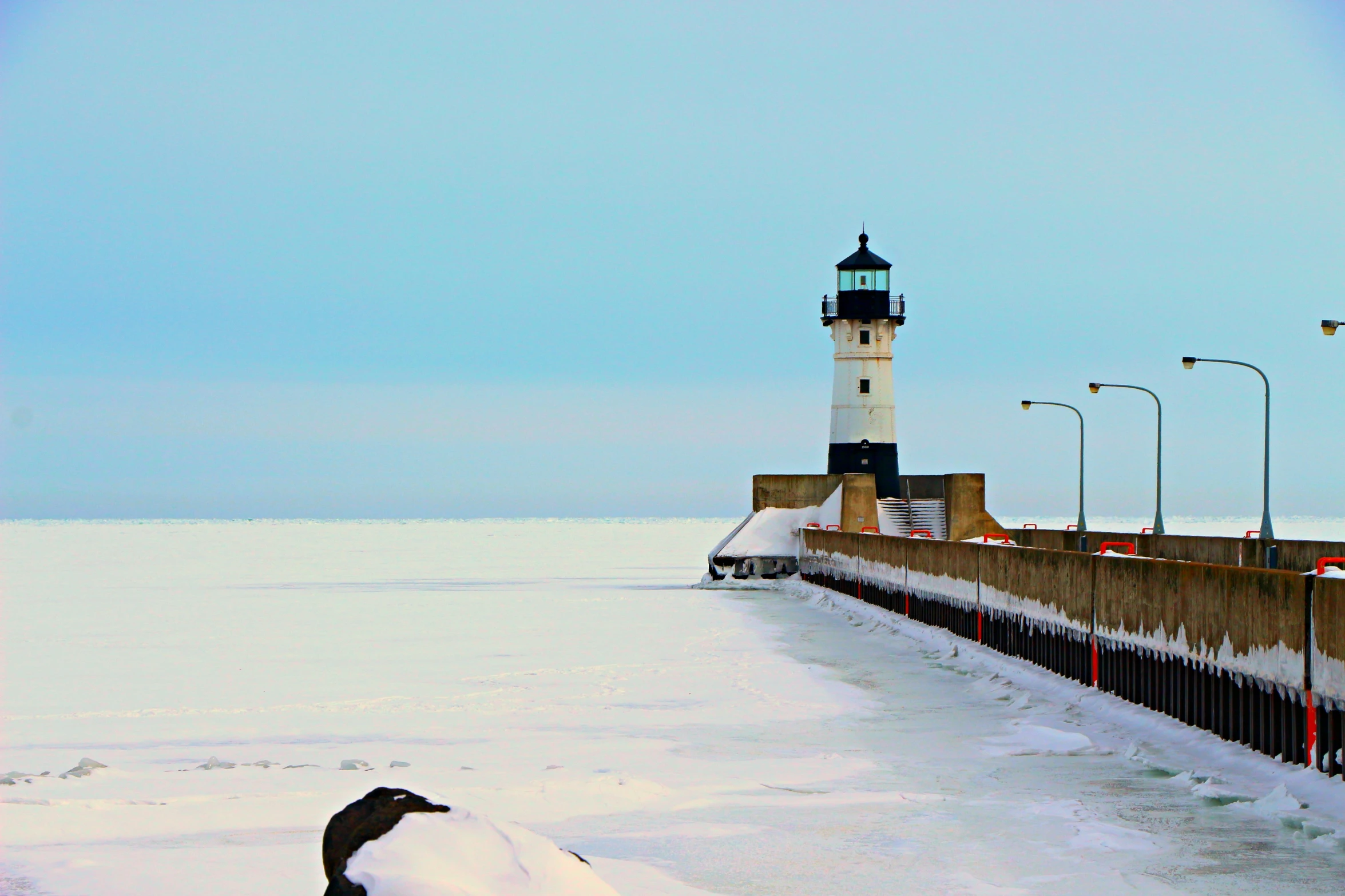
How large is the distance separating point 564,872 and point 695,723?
821cm

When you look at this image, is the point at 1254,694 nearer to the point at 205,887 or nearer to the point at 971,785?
the point at 971,785

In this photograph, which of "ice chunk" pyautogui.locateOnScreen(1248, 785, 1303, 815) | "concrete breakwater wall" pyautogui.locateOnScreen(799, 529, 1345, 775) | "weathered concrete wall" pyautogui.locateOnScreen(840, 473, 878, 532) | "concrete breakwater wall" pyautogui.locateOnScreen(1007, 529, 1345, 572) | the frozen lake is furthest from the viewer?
"weathered concrete wall" pyautogui.locateOnScreen(840, 473, 878, 532)

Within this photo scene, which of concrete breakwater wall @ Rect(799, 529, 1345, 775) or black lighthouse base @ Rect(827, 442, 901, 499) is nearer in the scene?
concrete breakwater wall @ Rect(799, 529, 1345, 775)

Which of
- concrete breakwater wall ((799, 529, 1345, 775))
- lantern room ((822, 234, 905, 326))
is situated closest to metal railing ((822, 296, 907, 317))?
lantern room ((822, 234, 905, 326))

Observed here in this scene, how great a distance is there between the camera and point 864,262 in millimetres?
57312

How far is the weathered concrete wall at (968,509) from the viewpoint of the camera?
4719cm

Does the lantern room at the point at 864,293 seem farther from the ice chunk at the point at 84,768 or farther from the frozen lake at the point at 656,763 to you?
the ice chunk at the point at 84,768

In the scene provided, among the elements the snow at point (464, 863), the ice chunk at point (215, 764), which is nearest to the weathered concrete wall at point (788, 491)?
the ice chunk at point (215, 764)

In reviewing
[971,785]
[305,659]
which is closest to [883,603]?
[305,659]

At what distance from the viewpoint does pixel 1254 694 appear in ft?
38.0

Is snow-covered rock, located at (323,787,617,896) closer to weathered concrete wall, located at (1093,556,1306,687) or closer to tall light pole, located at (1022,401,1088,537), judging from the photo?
weathered concrete wall, located at (1093,556,1306,687)

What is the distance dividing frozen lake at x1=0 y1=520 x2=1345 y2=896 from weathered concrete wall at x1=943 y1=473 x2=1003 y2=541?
816 inches

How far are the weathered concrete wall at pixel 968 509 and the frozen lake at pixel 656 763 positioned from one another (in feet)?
68.0

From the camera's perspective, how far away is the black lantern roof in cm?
5709
